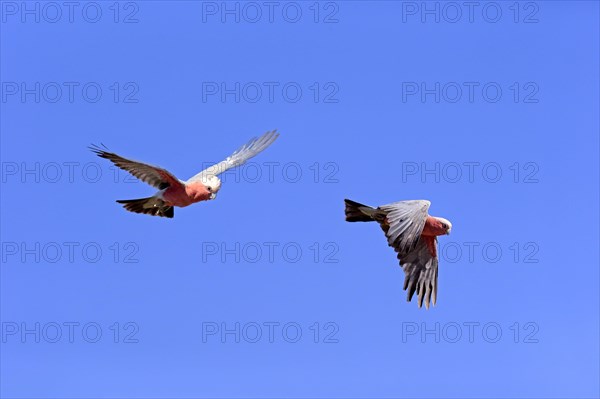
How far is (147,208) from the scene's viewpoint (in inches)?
918

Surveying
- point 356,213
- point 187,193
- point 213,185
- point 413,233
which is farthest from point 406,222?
point 187,193

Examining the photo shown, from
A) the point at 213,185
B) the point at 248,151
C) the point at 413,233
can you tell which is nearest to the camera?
the point at 413,233

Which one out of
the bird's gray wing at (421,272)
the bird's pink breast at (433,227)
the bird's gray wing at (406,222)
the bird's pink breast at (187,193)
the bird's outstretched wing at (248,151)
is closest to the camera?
the bird's gray wing at (406,222)

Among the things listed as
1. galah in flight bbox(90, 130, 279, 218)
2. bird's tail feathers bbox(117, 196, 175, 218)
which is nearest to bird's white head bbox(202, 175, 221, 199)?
galah in flight bbox(90, 130, 279, 218)

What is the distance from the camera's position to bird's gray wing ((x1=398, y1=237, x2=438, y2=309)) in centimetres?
2314

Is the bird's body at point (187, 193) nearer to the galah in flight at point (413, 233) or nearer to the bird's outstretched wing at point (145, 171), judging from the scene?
the bird's outstretched wing at point (145, 171)

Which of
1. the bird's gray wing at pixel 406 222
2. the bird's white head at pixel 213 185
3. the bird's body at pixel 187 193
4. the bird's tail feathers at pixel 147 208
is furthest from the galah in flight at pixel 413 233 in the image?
the bird's tail feathers at pixel 147 208

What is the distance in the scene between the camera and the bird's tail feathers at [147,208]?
76.1ft

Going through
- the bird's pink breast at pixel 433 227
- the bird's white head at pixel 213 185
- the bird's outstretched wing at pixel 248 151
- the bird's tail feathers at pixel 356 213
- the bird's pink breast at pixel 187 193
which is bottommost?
the bird's pink breast at pixel 433 227

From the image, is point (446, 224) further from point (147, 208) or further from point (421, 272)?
point (147, 208)

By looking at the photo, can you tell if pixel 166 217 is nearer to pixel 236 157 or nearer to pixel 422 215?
pixel 236 157

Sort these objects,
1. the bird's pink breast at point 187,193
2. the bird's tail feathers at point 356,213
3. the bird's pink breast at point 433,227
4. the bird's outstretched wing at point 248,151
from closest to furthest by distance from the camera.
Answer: the bird's tail feathers at point 356,213
the bird's pink breast at point 433,227
the bird's pink breast at point 187,193
the bird's outstretched wing at point 248,151

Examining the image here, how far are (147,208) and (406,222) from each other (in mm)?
6762

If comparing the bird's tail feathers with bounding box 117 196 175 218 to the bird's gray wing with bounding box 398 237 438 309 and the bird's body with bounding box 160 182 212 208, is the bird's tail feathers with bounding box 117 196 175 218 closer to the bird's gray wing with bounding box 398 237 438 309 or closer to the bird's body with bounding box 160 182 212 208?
the bird's body with bounding box 160 182 212 208
